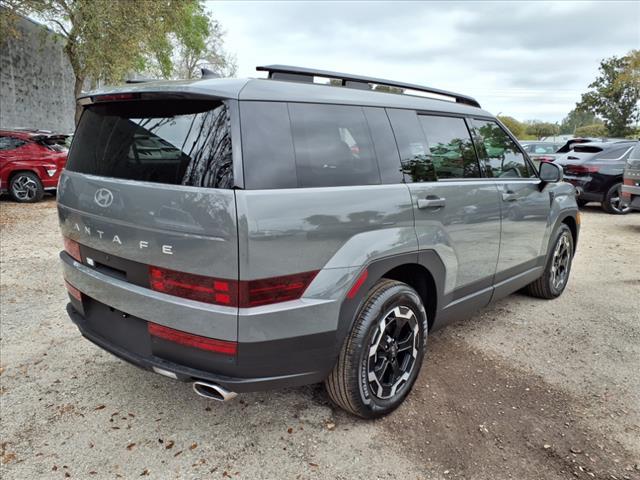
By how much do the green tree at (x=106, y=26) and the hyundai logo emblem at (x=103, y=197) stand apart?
40.5 ft

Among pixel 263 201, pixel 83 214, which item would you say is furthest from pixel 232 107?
pixel 83 214

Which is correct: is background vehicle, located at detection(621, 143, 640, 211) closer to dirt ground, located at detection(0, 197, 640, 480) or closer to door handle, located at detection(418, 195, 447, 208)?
dirt ground, located at detection(0, 197, 640, 480)

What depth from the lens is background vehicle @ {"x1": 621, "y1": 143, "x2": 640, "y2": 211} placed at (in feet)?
26.5

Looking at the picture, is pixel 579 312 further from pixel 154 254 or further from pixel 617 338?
pixel 154 254

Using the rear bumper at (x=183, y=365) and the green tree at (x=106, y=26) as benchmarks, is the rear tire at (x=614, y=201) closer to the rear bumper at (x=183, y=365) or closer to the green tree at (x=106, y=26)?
the rear bumper at (x=183, y=365)

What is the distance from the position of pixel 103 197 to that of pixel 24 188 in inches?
383

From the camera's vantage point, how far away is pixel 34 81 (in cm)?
1827

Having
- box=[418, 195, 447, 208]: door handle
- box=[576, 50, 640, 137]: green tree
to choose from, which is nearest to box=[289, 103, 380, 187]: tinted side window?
box=[418, 195, 447, 208]: door handle

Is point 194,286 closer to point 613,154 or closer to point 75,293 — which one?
point 75,293

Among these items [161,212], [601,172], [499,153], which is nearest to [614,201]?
[601,172]

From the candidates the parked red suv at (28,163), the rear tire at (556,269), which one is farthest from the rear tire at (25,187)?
the rear tire at (556,269)

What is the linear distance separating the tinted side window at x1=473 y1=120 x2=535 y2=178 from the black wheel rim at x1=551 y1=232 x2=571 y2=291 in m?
0.98

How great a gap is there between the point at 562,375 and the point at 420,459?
149 cm

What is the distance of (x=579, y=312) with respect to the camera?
4.52m
